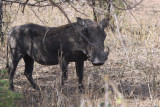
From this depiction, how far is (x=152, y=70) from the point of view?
21.1ft

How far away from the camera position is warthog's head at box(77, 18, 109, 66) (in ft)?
18.3

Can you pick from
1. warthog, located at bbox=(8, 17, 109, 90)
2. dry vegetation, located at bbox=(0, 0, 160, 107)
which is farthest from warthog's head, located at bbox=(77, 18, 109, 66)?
dry vegetation, located at bbox=(0, 0, 160, 107)

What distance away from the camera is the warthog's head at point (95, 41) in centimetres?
558

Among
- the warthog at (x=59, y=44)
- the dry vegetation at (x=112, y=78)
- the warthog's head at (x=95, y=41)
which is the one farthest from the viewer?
the warthog at (x=59, y=44)

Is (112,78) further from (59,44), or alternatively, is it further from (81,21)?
(81,21)

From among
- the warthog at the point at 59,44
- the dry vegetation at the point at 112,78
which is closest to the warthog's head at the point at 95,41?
the warthog at the point at 59,44

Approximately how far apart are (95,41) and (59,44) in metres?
0.88

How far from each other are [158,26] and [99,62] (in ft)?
12.7

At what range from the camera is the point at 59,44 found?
20.6ft

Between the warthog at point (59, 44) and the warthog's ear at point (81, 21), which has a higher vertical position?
the warthog's ear at point (81, 21)

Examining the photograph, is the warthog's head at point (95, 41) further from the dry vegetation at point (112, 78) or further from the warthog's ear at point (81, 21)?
the dry vegetation at point (112, 78)

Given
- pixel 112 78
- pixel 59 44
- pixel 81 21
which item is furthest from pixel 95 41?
pixel 112 78

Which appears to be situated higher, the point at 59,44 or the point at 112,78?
the point at 59,44

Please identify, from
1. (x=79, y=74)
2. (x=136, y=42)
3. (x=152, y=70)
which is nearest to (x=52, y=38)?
(x=79, y=74)
